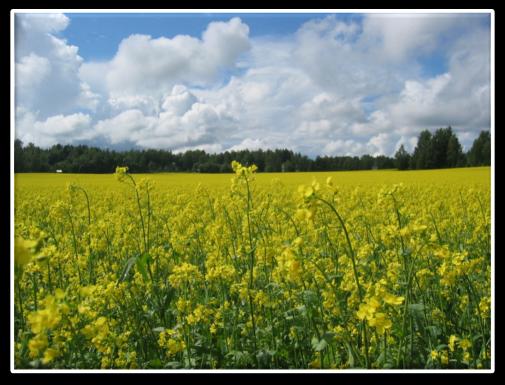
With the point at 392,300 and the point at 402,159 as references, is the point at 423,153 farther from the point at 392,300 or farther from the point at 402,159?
the point at 392,300

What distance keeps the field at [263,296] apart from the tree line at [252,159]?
14cm

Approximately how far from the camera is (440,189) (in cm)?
559

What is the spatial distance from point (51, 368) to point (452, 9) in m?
3.62

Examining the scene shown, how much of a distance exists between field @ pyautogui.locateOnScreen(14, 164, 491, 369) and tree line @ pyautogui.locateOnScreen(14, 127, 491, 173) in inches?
5.6

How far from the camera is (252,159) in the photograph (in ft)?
13.8

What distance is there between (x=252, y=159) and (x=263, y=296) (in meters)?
1.23

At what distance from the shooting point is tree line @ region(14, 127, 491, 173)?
4.03 m

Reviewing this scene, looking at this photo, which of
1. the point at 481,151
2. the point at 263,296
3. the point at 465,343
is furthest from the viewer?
the point at 481,151

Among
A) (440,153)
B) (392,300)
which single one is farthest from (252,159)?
(392,300)

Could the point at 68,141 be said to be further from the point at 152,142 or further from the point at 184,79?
the point at 184,79

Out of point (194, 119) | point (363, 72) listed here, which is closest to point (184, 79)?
point (194, 119)

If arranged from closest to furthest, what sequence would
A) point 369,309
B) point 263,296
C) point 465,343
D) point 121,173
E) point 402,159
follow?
point 369,309 < point 465,343 < point 263,296 < point 121,173 < point 402,159

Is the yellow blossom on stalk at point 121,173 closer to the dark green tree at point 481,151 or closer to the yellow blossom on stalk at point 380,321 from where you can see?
the yellow blossom on stalk at point 380,321

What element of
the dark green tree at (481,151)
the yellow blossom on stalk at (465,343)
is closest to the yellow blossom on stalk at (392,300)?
the yellow blossom on stalk at (465,343)
